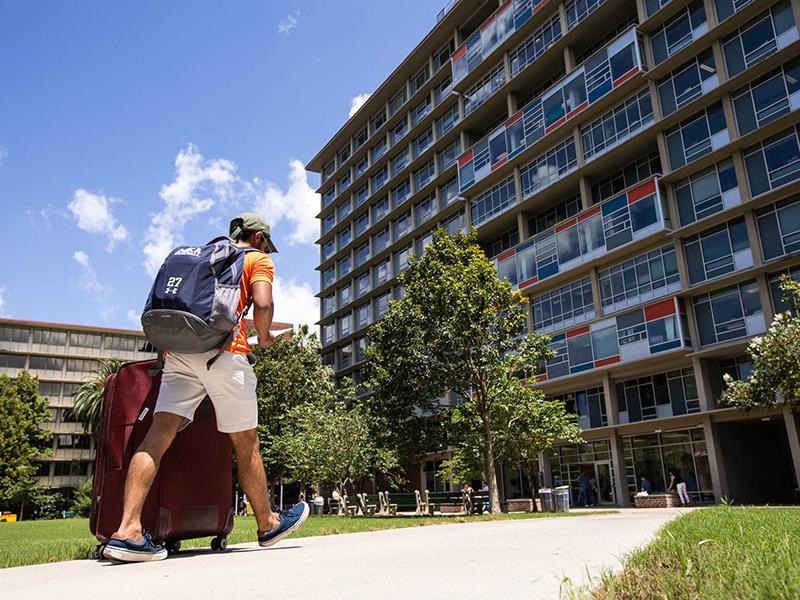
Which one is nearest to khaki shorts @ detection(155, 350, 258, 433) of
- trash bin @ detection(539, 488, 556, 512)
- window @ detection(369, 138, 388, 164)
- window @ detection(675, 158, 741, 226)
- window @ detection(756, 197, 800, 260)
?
trash bin @ detection(539, 488, 556, 512)

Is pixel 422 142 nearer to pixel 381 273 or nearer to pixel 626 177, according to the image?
pixel 381 273

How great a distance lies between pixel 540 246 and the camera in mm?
34438

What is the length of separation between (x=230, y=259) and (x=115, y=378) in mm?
1440

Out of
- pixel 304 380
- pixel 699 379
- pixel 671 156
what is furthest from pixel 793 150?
pixel 304 380

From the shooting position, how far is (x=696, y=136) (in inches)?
1120

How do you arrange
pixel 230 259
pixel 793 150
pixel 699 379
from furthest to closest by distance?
1. pixel 699 379
2. pixel 793 150
3. pixel 230 259

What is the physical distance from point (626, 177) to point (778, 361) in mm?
16810

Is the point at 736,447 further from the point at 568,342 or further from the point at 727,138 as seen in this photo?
the point at 727,138

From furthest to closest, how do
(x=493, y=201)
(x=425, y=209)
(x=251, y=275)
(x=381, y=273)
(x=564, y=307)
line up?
1. (x=381, y=273)
2. (x=425, y=209)
3. (x=493, y=201)
4. (x=564, y=307)
5. (x=251, y=275)

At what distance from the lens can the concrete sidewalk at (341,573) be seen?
98.9 inches

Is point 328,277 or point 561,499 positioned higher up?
point 328,277

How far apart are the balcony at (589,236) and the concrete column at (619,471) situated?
872cm

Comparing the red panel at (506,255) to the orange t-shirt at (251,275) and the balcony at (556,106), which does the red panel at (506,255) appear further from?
the orange t-shirt at (251,275)

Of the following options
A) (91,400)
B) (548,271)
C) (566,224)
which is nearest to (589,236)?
(566,224)
